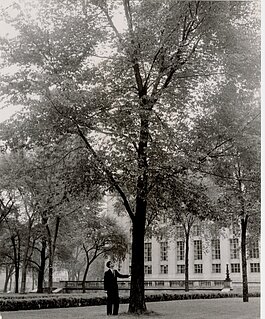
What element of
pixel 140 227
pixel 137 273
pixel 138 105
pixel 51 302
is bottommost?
pixel 51 302

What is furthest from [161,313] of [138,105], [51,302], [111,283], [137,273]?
[138,105]

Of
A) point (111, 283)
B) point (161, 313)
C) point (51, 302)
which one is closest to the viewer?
point (111, 283)

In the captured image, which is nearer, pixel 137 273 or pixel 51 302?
pixel 137 273

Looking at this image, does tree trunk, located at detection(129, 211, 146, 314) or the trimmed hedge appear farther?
the trimmed hedge

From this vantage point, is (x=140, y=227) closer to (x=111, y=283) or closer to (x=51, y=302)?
(x=111, y=283)

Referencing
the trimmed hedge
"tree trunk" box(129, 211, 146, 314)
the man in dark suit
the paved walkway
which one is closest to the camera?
the man in dark suit

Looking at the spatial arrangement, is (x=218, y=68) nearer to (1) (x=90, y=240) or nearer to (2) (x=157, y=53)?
(2) (x=157, y=53)

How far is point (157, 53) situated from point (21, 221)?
26688 mm

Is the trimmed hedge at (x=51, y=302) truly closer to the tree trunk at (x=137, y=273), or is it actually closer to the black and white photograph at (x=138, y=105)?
the black and white photograph at (x=138, y=105)

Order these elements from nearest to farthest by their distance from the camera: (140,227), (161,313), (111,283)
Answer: (111,283)
(161,313)
(140,227)

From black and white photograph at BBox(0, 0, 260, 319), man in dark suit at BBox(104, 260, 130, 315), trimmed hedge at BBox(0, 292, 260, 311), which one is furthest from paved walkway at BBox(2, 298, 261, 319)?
trimmed hedge at BBox(0, 292, 260, 311)

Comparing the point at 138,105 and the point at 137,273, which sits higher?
the point at 138,105

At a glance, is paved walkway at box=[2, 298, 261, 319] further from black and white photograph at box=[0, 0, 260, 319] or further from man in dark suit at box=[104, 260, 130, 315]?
man in dark suit at box=[104, 260, 130, 315]

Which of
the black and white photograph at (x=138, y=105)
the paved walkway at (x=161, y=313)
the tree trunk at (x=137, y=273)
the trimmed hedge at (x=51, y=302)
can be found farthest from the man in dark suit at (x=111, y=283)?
the trimmed hedge at (x=51, y=302)
